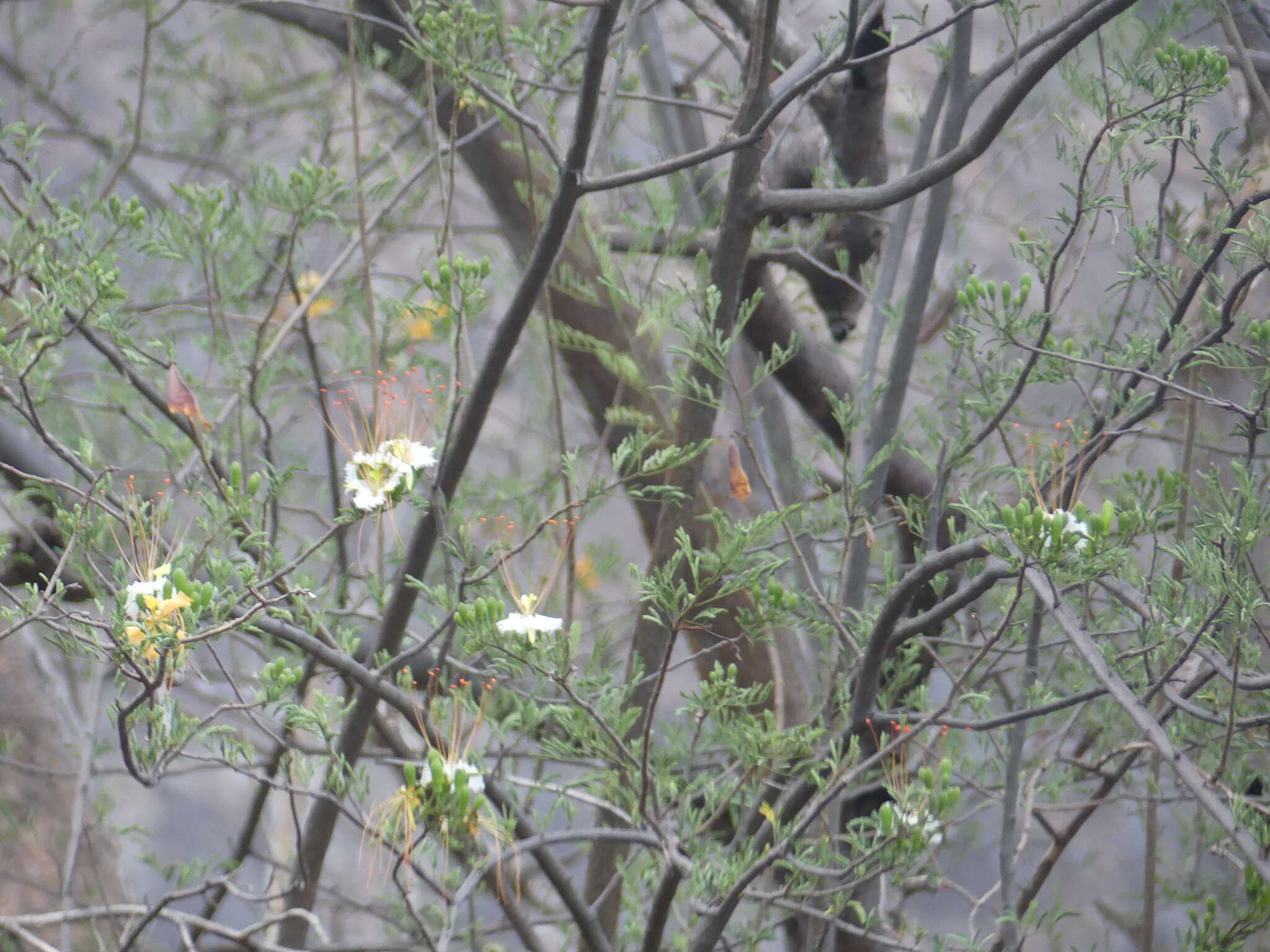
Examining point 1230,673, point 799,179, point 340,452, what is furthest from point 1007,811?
point 340,452

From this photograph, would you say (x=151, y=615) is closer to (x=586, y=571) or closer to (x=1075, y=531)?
(x=1075, y=531)

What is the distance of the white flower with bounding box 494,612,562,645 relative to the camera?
0.59 m

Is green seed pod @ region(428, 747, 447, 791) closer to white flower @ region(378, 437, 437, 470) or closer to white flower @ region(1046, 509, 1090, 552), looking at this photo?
white flower @ region(378, 437, 437, 470)

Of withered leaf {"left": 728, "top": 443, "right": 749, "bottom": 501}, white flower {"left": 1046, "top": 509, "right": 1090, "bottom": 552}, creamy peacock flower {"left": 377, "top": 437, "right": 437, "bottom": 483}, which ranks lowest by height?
white flower {"left": 1046, "top": 509, "right": 1090, "bottom": 552}

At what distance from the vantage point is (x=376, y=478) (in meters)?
0.65

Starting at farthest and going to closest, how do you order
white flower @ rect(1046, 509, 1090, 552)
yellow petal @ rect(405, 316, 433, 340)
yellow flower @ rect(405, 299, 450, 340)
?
1. yellow petal @ rect(405, 316, 433, 340)
2. yellow flower @ rect(405, 299, 450, 340)
3. white flower @ rect(1046, 509, 1090, 552)

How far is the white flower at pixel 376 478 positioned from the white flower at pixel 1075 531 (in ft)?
1.23

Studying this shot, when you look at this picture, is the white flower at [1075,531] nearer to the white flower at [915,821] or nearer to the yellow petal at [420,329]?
the white flower at [915,821]

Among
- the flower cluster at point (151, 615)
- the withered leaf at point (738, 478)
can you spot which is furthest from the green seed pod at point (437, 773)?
the withered leaf at point (738, 478)

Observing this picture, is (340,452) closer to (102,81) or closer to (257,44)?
(257,44)

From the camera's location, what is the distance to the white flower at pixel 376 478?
2.11ft

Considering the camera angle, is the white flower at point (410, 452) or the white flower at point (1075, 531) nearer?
the white flower at point (1075, 531)

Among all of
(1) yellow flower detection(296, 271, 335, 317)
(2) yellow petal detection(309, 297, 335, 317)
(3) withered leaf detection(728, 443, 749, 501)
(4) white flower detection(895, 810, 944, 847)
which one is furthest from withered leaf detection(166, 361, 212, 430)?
(2) yellow petal detection(309, 297, 335, 317)

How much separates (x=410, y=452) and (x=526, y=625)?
0.14 meters
